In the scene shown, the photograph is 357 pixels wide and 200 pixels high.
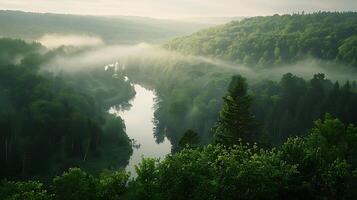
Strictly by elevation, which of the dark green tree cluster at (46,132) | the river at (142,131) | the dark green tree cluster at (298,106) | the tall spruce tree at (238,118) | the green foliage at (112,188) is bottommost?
the river at (142,131)

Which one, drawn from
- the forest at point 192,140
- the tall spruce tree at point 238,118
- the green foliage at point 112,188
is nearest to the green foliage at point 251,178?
the forest at point 192,140

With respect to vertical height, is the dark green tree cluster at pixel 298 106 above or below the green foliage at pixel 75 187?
below

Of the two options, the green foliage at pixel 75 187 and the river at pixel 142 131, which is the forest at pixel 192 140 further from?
the river at pixel 142 131

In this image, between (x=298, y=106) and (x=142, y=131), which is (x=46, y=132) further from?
(x=298, y=106)

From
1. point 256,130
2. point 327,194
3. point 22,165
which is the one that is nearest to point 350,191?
point 327,194

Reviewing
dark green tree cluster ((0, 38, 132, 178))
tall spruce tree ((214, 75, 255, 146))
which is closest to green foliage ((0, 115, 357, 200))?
tall spruce tree ((214, 75, 255, 146))

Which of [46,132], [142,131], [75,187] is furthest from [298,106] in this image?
[75,187]

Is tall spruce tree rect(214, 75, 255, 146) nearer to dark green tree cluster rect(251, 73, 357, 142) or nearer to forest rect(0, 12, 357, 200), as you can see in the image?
forest rect(0, 12, 357, 200)
